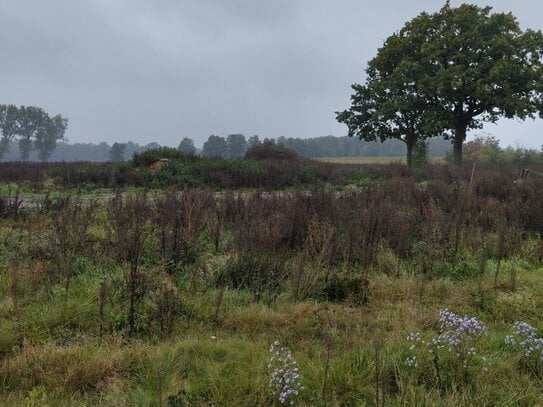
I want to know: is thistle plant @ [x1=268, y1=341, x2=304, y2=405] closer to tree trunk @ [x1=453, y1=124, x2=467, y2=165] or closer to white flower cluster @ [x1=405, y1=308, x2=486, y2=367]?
white flower cluster @ [x1=405, y1=308, x2=486, y2=367]

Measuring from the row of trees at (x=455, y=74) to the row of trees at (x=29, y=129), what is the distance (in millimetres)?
87294

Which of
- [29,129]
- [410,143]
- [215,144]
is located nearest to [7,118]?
[29,129]

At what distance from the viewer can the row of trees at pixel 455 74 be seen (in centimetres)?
2400

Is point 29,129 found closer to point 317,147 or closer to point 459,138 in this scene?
point 317,147

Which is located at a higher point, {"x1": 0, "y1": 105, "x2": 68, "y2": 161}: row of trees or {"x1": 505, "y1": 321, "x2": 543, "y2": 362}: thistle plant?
{"x1": 0, "y1": 105, "x2": 68, "y2": 161}: row of trees

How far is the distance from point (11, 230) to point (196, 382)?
4.49 metres

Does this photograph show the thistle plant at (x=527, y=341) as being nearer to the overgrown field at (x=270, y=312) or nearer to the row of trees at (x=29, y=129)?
the overgrown field at (x=270, y=312)

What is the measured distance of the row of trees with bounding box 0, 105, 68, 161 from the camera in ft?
308

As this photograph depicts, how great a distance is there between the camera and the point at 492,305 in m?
4.00

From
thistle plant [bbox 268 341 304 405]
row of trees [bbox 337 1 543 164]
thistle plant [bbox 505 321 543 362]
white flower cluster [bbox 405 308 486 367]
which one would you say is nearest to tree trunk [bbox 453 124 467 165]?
row of trees [bbox 337 1 543 164]

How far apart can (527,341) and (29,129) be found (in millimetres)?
111139

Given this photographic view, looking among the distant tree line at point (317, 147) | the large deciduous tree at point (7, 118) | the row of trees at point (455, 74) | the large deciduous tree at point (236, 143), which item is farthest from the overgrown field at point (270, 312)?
the large deciduous tree at point (7, 118)

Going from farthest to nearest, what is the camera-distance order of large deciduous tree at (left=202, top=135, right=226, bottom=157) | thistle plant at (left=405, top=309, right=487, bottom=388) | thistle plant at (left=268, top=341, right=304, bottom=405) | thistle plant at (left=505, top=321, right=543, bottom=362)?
large deciduous tree at (left=202, top=135, right=226, bottom=157) < thistle plant at (left=505, top=321, right=543, bottom=362) < thistle plant at (left=405, top=309, right=487, bottom=388) < thistle plant at (left=268, top=341, right=304, bottom=405)

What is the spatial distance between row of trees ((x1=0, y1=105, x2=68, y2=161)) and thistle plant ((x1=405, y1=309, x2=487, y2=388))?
103852 millimetres
